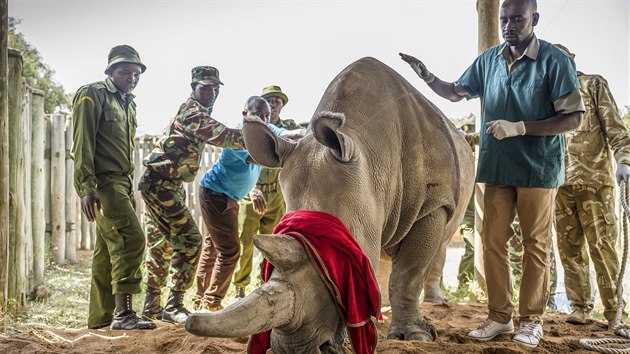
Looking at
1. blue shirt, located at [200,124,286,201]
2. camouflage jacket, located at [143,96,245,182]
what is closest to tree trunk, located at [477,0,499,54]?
blue shirt, located at [200,124,286,201]

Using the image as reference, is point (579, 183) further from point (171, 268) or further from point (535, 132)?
point (171, 268)

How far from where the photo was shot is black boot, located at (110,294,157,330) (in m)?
5.28

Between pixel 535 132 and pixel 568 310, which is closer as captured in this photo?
pixel 535 132

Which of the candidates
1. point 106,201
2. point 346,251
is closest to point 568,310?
point 346,251

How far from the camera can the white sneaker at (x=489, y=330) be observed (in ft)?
15.2

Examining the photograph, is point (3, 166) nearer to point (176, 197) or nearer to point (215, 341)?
point (176, 197)

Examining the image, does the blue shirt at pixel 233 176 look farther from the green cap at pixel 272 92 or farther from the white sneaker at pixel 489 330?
the white sneaker at pixel 489 330

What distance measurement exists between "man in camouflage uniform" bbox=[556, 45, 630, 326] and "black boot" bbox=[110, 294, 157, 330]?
392 cm

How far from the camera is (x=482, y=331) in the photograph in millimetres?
4656

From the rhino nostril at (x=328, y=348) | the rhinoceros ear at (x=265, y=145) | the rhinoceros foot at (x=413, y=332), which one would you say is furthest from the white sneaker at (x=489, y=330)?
the rhinoceros ear at (x=265, y=145)

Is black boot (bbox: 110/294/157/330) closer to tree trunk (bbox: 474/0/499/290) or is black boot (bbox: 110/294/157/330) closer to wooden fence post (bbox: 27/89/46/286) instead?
wooden fence post (bbox: 27/89/46/286)

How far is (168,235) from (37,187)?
3107 millimetres

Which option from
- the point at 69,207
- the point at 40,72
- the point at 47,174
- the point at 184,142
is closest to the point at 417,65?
the point at 184,142

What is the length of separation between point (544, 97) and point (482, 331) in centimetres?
191
